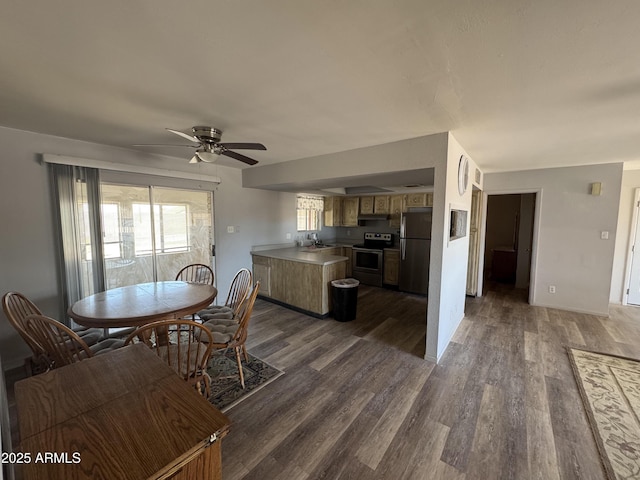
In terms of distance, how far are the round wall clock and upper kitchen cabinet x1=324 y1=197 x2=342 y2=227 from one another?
11.1 feet

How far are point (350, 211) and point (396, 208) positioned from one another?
3.72 ft

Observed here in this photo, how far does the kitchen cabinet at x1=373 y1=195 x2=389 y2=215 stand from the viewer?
577cm

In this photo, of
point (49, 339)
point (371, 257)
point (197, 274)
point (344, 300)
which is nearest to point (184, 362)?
point (49, 339)

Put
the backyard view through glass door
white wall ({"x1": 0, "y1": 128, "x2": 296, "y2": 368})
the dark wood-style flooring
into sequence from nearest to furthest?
the dark wood-style flooring, white wall ({"x1": 0, "y1": 128, "x2": 296, "y2": 368}), the backyard view through glass door

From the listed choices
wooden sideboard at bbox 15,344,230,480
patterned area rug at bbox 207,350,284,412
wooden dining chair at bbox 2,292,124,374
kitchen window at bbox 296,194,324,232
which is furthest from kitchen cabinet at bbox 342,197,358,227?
wooden sideboard at bbox 15,344,230,480

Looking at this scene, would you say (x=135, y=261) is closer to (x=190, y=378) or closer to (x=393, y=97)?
(x=190, y=378)

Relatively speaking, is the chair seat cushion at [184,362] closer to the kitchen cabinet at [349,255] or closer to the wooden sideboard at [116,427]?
the wooden sideboard at [116,427]

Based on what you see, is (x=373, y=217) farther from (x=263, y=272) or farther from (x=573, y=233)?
(x=573, y=233)

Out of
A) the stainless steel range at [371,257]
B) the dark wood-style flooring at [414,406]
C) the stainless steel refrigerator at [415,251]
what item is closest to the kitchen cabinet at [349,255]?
the stainless steel range at [371,257]

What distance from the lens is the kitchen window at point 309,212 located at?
5754 millimetres

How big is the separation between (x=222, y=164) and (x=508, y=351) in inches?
180

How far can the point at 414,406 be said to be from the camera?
2.10m

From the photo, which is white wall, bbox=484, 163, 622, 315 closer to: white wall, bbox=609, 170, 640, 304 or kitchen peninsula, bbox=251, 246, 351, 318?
white wall, bbox=609, 170, 640, 304

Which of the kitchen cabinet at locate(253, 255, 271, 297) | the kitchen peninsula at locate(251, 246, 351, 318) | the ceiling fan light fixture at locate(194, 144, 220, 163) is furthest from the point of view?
the kitchen cabinet at locate(253, 255, 271, 297)
